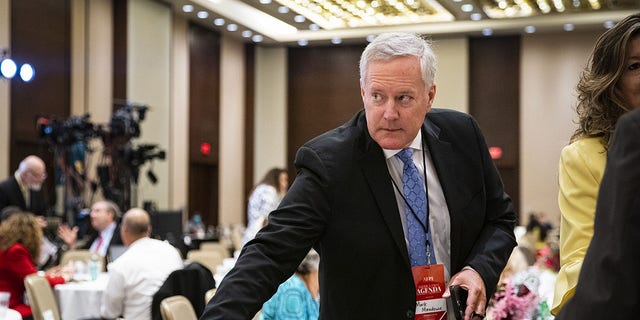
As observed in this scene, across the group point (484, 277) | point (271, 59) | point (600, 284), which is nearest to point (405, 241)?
point (484, 277)

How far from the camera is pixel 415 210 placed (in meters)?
1.78

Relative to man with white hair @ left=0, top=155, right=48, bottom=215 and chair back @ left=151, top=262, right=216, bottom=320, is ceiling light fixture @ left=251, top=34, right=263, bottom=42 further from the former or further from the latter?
chair back @ left=151, top=262, right=216, bottom=320

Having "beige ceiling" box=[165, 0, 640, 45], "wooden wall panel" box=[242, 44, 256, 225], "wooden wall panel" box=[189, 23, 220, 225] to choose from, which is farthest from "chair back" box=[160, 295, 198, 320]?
"wooden wall panel" box=[242, 44, 256, 225]

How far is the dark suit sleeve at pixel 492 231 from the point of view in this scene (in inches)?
70.4

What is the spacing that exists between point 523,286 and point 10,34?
974 cm

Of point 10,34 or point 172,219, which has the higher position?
point 10,34

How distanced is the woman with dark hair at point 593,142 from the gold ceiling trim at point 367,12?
43.9 ft

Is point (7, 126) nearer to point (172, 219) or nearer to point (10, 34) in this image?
point (10, 34)

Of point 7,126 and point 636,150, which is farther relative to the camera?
point 7,126

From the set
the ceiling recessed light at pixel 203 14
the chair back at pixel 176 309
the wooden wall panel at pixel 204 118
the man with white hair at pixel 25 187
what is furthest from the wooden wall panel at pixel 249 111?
the chair back at pixel 176 309

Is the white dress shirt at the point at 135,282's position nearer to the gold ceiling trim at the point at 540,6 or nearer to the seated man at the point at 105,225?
the seated man at the point at 105,225

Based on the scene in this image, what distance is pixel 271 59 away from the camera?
18.8 metres

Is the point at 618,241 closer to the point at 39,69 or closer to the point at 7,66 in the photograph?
the point at 7,66

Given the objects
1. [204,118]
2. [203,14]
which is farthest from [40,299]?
[204,118]
